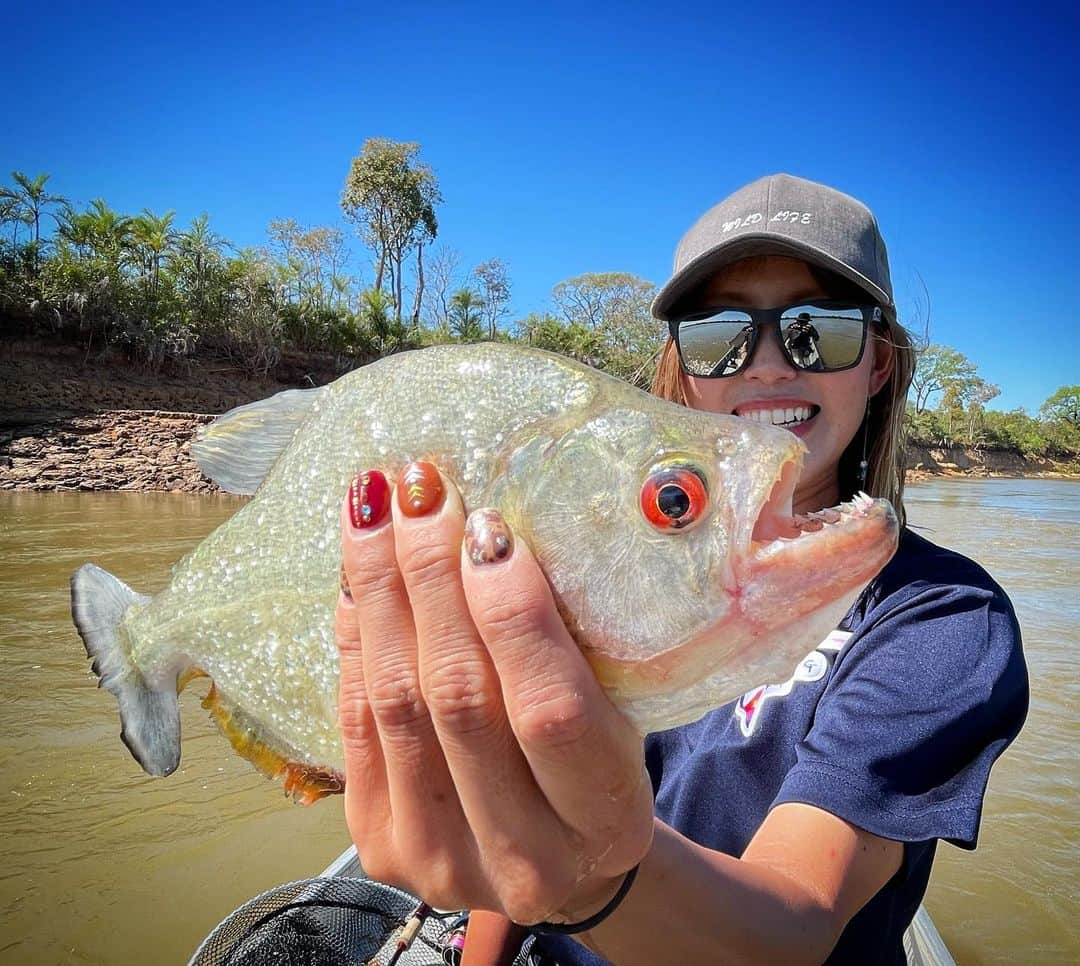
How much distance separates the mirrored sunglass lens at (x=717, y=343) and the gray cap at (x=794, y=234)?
6.3 inches

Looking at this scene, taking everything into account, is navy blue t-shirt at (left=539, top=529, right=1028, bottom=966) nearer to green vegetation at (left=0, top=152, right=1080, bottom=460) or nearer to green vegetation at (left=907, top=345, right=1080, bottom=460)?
green vegetation at (left=0, top=152, right=1080, bottom=460)

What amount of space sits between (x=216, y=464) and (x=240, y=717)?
2.05 ft

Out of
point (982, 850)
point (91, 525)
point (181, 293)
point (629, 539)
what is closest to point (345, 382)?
point (629, 539)

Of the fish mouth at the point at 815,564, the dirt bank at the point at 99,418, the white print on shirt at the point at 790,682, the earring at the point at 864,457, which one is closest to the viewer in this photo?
the fish mouth at the point at 815,564

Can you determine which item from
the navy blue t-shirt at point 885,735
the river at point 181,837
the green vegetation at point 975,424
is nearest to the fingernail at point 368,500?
the navy blue t-shirt at point 885,735

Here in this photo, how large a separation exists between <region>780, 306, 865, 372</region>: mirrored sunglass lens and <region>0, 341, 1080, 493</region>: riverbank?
16.0 meters

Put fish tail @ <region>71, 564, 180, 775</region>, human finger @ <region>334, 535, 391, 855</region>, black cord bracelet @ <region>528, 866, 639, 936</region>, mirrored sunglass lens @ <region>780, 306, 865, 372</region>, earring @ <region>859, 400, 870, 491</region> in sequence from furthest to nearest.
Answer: earring @ <region>859, 400, 870, 491</region>, mirrored sunglass lens @ <region>780, 306, 865, 372</region>, fish tail @ <region>71, 564, 180, 775</region>, human finger @ <region>334, 535, 391, 855</region>, black cord bracelet @ <region>528, 866, 639, 936</region>

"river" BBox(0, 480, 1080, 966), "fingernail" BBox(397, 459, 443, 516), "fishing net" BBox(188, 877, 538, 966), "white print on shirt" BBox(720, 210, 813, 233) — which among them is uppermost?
"white print on shirt" BBox(720, 210, 813, 233)

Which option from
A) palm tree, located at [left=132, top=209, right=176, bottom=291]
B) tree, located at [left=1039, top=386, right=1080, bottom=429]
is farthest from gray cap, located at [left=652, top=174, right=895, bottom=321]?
tree, located at [left=1039, top=386, right=1080, bottom=429]

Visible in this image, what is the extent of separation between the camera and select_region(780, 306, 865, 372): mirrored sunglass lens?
2318 millimetres

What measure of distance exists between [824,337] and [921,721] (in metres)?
1.25

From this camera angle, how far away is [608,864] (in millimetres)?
1194

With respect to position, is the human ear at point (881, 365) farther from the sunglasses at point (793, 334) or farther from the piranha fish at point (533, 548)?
the piranha fish at point (533, 548)

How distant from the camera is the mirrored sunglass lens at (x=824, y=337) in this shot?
2318mm
